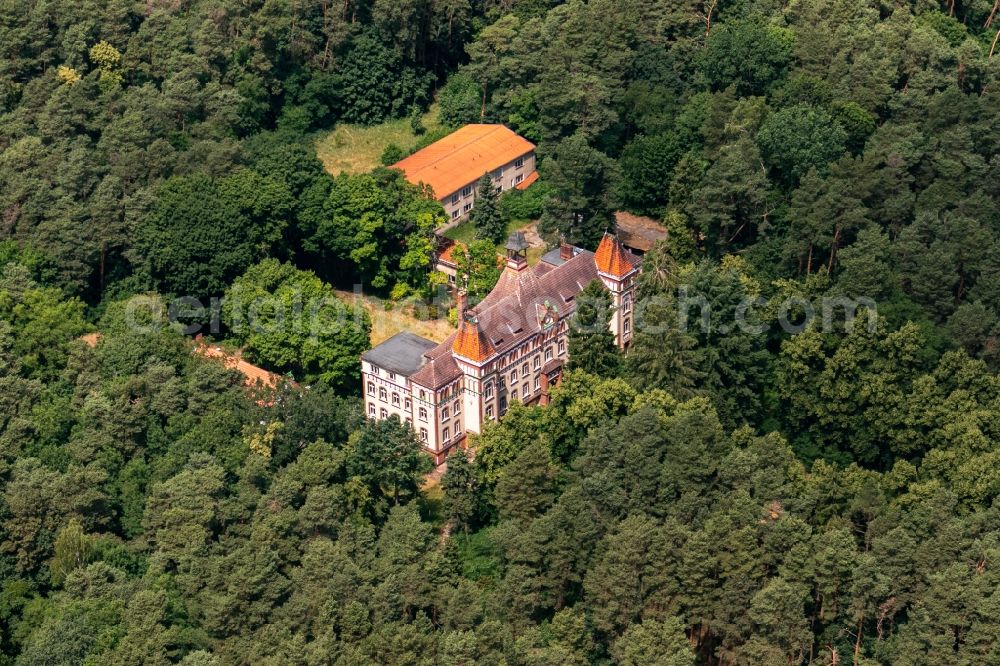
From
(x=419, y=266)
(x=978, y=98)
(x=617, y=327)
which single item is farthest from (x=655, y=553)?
(x=978, y=98)

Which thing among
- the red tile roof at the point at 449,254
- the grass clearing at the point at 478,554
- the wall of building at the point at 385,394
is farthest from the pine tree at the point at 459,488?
the red tile roof at the point at 449,254

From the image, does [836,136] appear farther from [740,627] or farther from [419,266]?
[740,627]

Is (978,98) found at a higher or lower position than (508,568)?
higher

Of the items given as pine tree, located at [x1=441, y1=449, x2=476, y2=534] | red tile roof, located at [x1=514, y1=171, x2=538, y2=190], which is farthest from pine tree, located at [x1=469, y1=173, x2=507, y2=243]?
pine tree, located at [x1=441, y1=449, x2=476, y2=534]

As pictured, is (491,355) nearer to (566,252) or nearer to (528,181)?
(566,252)

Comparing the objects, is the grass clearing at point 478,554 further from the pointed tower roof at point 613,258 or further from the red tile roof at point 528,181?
the red tile roof at point 528,181
